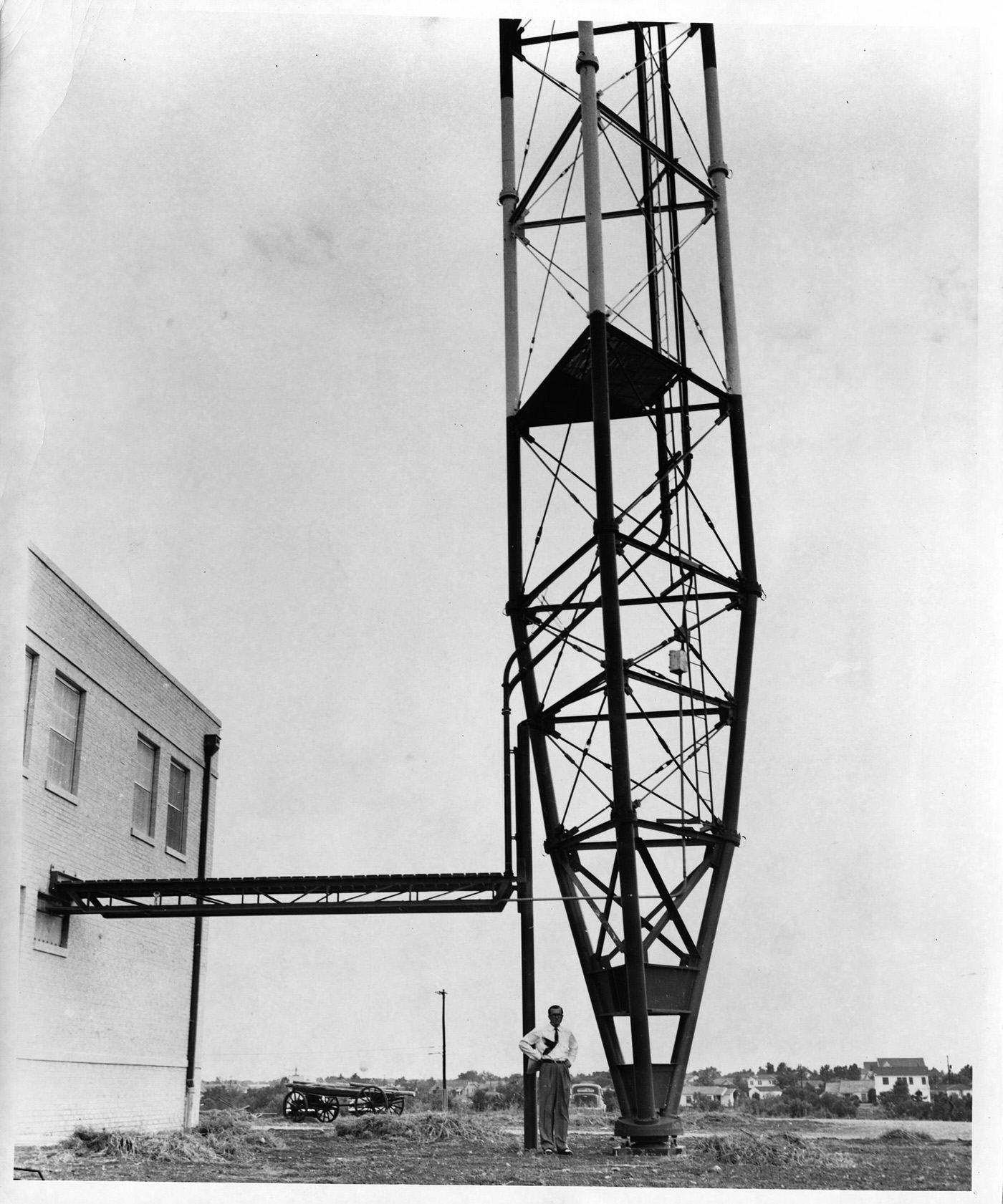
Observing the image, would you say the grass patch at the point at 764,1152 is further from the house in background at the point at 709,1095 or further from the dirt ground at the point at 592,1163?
the house in background at the point at 709,1095

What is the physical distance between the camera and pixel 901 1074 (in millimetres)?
16109

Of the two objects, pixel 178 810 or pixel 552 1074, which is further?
pixel 178 810

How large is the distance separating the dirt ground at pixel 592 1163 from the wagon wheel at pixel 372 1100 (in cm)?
1358

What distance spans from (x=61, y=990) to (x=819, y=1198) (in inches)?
464

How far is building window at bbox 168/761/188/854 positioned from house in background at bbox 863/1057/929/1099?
12.0m

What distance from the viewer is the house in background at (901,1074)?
602 inches

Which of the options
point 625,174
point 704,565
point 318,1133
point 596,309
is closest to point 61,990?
point 318,1133

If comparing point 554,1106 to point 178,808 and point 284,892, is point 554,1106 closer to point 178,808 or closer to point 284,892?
point 284,892

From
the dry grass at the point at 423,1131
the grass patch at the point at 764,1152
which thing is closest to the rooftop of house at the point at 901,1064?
the grass patch at the point at 764,1152

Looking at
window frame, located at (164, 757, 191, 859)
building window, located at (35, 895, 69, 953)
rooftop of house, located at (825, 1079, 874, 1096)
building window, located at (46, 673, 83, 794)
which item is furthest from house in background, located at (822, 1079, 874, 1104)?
building window, located at (46, 673, 83, 794)

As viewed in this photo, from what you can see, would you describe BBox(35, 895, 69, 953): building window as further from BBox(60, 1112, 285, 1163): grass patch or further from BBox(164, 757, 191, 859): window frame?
BBox(164, 757, 191, 859): window frame

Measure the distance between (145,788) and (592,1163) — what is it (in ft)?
37.5

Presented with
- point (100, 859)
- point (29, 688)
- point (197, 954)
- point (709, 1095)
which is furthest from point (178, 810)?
point (709, 1095)

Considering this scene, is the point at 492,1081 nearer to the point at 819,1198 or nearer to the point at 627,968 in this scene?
the point at 627,968
